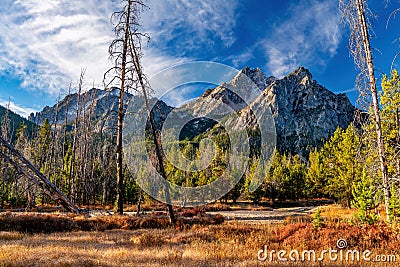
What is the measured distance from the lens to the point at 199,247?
32.4ft

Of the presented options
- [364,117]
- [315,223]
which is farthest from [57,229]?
[364,117]

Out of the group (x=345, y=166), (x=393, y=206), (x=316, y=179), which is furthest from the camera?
(x=316, y=179)

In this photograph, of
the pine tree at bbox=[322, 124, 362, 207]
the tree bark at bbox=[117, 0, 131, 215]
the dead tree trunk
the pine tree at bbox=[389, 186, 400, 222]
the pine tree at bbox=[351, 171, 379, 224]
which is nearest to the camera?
the dead tree trunk

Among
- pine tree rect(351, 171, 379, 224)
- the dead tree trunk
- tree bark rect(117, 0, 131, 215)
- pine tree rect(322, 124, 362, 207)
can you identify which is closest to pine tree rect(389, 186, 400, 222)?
pine tree rect(351, 171, 379, 224)

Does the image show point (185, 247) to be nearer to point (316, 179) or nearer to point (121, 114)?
point (121, 114)

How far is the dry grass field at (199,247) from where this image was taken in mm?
7355

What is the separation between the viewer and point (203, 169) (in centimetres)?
5422

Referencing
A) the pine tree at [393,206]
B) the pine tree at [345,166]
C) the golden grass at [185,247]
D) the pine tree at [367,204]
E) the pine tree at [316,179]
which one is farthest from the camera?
the pine tree at [316,179]

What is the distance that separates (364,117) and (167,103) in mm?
9515

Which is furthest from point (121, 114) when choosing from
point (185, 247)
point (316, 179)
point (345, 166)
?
point (316, 179)

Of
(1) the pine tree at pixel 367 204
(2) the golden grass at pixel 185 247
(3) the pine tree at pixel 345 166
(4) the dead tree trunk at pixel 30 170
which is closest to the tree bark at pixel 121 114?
(4) the dead tree trunk at pixel 30 170

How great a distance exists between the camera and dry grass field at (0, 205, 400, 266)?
7.36 m

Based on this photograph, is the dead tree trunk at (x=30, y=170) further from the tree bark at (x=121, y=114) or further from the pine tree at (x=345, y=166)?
the pine tree at (x=345, y=166)

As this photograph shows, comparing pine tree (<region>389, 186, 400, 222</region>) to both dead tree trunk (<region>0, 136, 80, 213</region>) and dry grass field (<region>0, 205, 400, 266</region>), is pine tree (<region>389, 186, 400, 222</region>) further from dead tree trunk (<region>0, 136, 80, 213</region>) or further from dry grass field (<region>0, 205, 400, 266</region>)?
dead tree trunk (<region>0, 136, 80, 213</region>)
